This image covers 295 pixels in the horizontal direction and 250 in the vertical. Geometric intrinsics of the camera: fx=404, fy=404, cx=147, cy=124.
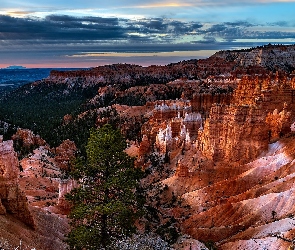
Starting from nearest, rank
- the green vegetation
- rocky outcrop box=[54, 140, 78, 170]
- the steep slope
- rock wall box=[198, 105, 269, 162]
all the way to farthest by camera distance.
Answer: the steep slope
rock wall box=[198, 105, 269, 162]
rocky outcrop box=[54, 140, 78, 170]
the green vegetation

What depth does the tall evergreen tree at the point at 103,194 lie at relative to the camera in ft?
54.2

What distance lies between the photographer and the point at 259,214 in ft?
76.0

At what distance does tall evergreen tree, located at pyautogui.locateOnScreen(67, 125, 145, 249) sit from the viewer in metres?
16.5

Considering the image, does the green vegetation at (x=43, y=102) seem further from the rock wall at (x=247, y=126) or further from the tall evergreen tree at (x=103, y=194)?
the tall evergreen tree at (x=103, y=194)

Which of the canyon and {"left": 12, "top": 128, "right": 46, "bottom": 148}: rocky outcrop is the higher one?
the canyon

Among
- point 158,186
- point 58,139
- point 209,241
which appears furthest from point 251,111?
point 58,139

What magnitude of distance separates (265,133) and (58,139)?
44297 millimetres

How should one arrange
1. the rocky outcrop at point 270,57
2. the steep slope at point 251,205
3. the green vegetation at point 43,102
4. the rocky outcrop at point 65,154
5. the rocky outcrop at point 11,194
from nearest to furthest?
1. the rocky outcrop at point 11,194
2. the steep slope at point 251,205
3. the rocky outcrop at point 65,154
4. the green vegetation at point 43,102
5. the rocky outcrop at point 270,57

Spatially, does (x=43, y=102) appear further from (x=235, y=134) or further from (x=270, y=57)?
(x=235, y=134)

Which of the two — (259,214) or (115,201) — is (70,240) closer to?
(115,201)

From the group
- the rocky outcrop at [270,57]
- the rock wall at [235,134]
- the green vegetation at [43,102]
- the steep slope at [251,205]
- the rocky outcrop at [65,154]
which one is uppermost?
the rocky outcrop at [270,57]

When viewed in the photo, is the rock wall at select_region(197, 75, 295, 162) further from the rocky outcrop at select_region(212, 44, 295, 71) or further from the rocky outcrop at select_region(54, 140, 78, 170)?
the rocky outcrop at select_region(212, 44, 295, 71)

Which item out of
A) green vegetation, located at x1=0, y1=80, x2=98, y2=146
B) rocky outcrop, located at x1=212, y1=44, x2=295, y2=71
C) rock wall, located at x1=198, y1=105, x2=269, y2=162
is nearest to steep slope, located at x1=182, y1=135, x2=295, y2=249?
rock wall, located at x1=198, y1=105, x2=269, y2=162

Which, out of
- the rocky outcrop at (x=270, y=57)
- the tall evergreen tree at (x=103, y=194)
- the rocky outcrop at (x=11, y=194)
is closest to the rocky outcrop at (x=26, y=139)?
the rocky outcrop at (x=11, y=194)
